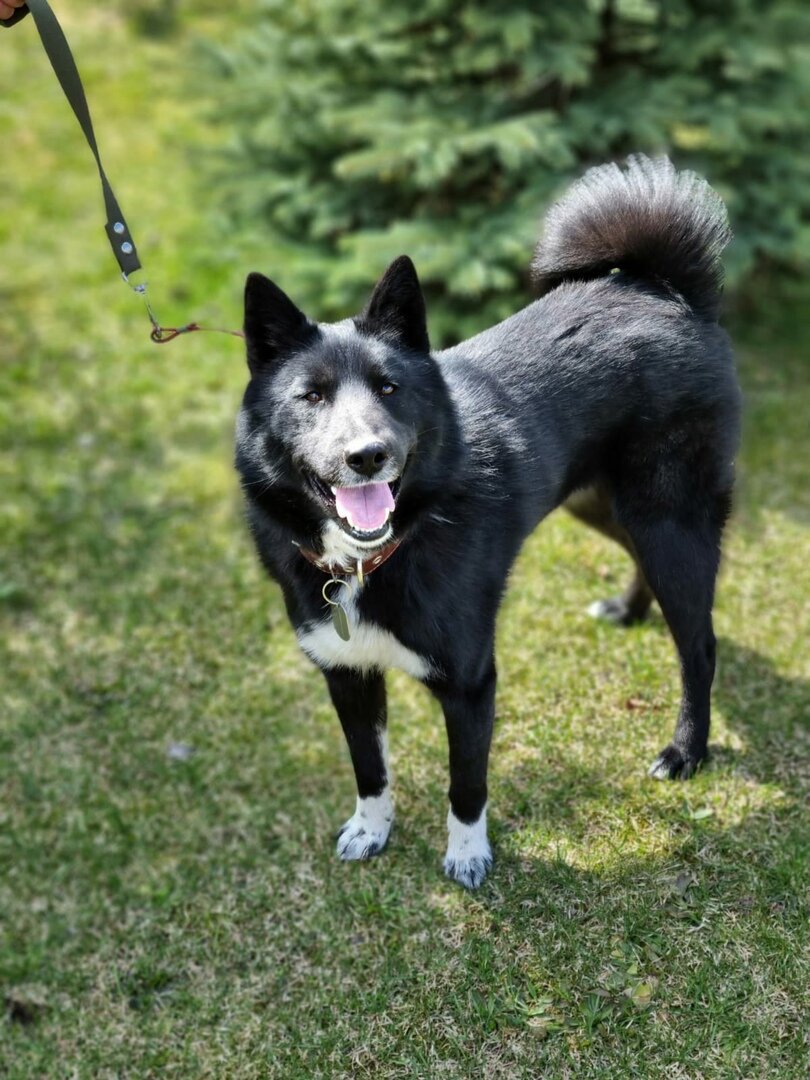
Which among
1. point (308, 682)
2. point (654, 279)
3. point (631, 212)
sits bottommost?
point (308, 682)

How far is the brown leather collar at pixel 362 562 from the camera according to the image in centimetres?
236

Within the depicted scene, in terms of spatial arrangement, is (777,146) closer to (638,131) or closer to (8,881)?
(638,131)

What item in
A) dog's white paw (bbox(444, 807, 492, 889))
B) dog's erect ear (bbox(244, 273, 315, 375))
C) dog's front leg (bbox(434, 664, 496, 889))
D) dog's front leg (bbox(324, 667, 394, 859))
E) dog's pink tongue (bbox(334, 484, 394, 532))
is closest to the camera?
dog's pink tongue (bbox(334, 484, 394, 532))

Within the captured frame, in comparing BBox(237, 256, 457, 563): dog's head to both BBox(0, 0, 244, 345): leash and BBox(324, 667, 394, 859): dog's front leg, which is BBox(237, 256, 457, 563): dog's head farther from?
BBox(324, 667, 394, 859): dog's front leg

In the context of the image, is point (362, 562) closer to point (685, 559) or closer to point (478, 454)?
point (478, 454)

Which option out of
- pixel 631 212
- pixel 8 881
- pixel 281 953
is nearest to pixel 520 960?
pixel 281 953

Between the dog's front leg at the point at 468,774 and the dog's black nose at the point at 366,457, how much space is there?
0.66 m

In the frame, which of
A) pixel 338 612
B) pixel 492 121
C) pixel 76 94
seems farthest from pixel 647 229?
pixel 492 121

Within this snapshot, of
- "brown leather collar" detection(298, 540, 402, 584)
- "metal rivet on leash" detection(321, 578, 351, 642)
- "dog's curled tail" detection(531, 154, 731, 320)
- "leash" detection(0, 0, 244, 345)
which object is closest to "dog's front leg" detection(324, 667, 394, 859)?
"metal rivet on leash" detection(321, 578, 351, 642)

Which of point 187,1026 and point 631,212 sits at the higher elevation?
point 631,212

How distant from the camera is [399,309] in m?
2.40

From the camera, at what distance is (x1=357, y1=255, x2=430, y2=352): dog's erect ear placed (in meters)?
2.36

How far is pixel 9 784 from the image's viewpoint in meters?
3.36

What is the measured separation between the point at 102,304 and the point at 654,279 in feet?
13.2
